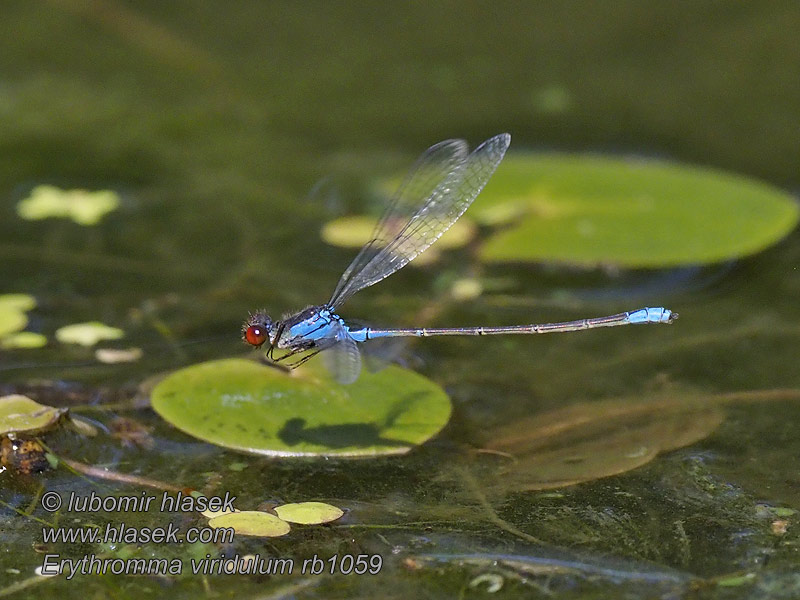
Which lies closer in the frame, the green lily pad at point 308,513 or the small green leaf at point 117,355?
the green lily pad at point 308,513

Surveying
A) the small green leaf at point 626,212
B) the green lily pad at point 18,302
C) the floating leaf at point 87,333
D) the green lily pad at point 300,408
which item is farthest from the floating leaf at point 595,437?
the green lily pad at point 18,302

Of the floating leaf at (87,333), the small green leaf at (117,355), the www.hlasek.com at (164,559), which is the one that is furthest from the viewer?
the floating leaf at (87,333)

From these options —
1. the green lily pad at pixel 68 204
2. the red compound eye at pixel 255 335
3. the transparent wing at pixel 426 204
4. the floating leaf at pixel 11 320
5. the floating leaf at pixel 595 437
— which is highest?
the green lily pad at pixel 68 204

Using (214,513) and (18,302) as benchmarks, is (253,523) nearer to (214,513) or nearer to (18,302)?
(214,513)

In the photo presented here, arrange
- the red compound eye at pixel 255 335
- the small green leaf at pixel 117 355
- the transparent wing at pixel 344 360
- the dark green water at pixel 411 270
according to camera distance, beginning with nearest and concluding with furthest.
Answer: the dark green water at pixel 411 270
the transparent wing at pixel 344 360
the red compound eye at pixel 255 335
the small green leaf at pixel 117 355

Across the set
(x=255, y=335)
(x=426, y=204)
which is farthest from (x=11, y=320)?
(x=426, y=204)

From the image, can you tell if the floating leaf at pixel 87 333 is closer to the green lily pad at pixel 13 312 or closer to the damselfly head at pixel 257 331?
the green lily pad at pixel 13 312

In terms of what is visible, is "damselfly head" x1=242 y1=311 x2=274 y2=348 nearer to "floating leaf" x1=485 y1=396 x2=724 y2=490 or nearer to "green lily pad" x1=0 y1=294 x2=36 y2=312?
"floating leaf" x1=485 y1=396 x2=724 y2=490

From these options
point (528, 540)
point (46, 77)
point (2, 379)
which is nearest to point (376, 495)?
point (528, 540)
